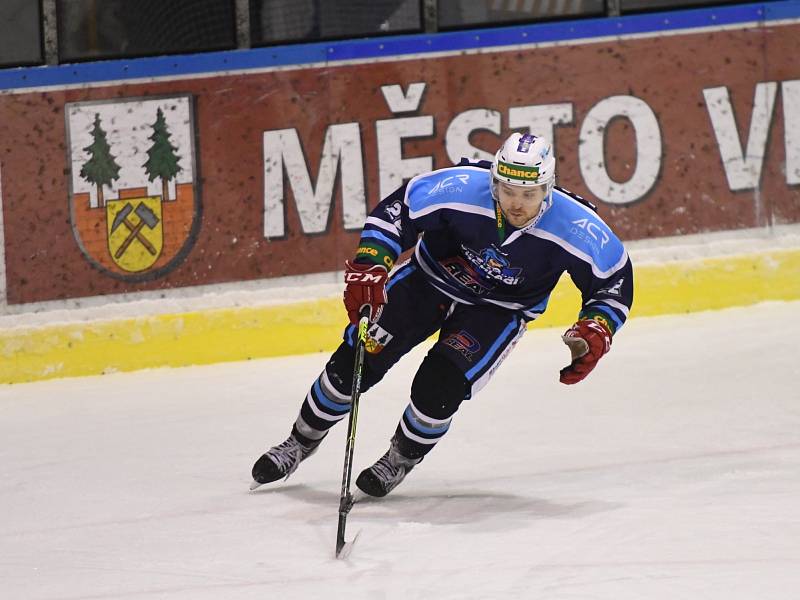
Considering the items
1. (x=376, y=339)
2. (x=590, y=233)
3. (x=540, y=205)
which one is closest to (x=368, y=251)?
(x=376, y=339)

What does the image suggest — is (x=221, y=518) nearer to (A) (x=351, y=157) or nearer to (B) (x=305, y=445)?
(B) (x=305, y=445)

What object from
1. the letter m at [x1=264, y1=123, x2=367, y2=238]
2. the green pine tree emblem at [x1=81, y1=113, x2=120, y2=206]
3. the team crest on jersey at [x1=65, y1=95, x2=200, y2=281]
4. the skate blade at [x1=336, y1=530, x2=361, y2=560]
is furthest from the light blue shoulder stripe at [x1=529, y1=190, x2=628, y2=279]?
the green pine tree emblem at [x1=81, y1=113, x2=120, y2=206]

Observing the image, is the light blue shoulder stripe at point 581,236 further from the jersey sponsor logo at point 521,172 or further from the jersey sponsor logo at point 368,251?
the jersey sponsor logo at point 368,251

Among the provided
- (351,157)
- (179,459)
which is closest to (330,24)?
(351,157)

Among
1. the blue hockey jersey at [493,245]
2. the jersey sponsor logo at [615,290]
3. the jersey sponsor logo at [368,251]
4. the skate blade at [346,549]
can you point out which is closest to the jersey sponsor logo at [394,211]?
the blue hockey jersey at [493,245]

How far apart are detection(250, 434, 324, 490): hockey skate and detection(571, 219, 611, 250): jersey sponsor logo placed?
1031mm

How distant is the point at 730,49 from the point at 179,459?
3.47 m

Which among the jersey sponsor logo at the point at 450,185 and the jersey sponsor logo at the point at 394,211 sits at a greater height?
the jersey sponsor logo at the point at 450,185

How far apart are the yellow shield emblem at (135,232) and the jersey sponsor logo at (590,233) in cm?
312

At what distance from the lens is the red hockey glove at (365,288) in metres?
3.60

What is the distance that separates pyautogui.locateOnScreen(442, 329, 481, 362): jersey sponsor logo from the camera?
145 inches

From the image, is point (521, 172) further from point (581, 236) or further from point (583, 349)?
point (583, 349)

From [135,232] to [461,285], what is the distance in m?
2.86

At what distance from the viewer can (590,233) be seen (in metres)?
3.60
